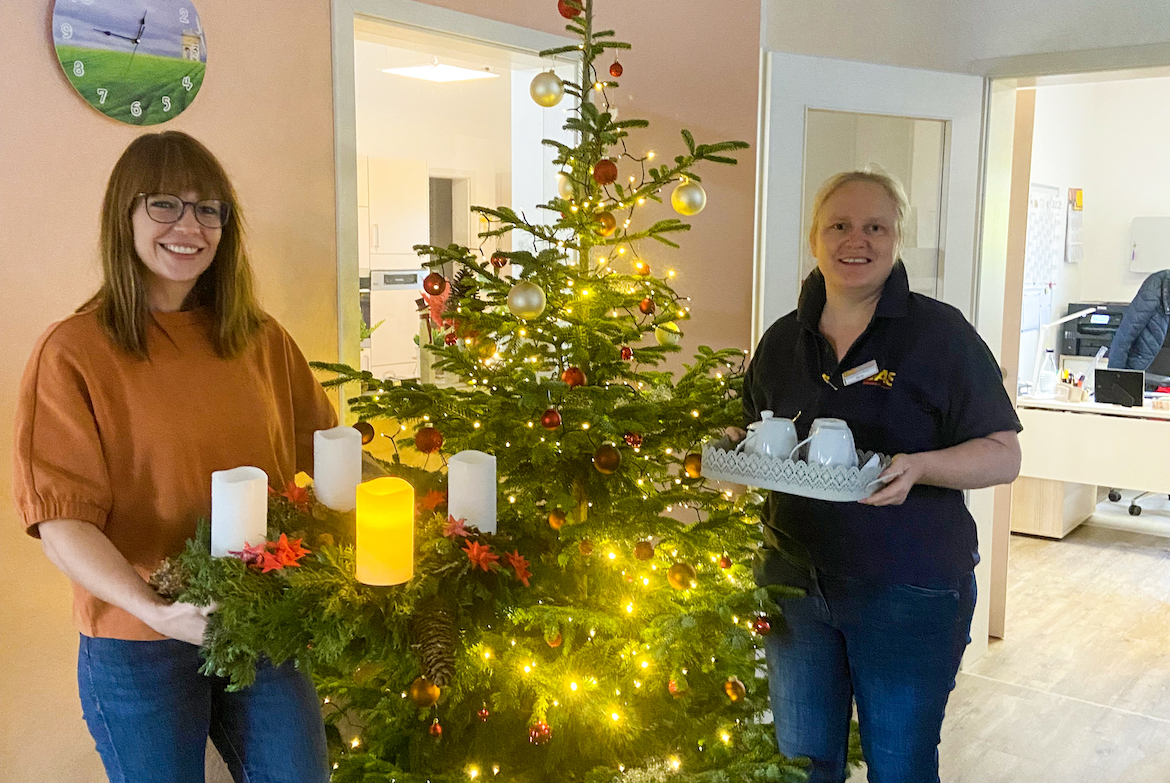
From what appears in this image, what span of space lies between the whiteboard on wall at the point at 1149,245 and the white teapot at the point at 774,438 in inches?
266

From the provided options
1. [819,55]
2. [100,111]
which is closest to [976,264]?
[819,55]

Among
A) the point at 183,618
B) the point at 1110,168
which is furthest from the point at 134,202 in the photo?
the point at 1110,168

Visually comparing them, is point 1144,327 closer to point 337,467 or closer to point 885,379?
point 885,379

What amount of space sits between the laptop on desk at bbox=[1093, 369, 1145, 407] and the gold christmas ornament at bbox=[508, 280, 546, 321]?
4208 mm

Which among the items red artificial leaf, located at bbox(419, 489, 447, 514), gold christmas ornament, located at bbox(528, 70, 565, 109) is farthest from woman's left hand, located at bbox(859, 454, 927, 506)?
gold christmas ornament, located at bbox(528, 70, 565, 109)

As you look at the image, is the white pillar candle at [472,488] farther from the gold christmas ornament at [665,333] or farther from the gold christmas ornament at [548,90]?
the gold christmas ornament at [548,90]

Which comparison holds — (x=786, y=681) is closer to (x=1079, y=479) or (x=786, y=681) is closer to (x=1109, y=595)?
(x=1109, y=595)

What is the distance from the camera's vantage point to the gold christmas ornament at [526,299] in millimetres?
1794

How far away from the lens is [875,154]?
10.3 feet

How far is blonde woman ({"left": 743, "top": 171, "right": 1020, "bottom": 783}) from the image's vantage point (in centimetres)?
161

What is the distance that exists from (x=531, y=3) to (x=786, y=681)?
1897mm

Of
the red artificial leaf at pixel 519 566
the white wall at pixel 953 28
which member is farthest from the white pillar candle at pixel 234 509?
the white wall at pixel 953 28

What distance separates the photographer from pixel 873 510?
5.38 ft

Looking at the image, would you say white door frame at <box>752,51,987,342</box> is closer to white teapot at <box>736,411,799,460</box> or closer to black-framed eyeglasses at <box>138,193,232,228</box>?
white teapot at <box>736,411,799,460</box>
